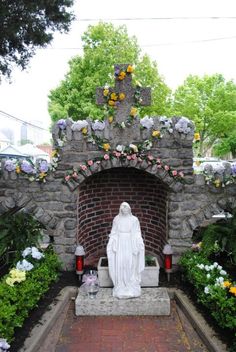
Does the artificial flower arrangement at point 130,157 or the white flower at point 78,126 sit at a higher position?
the white flower at point 78,126

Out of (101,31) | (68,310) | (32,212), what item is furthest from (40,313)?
(101,31)

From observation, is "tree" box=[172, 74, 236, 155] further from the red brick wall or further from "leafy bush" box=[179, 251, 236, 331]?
"leafy bush" box=[179, 251, 236, 331]

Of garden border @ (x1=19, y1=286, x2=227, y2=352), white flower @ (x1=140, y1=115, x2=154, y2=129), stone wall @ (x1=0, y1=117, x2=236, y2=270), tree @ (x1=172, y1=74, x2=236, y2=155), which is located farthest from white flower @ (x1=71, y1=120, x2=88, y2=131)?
tree @ (x1=172, y1=74, x2=236, y2=155)

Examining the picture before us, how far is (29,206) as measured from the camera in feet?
21.5

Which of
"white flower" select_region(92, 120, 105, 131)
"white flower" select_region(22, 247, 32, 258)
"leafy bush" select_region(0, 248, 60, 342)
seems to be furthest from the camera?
"white flower" select_region(92, 120, 105, 131)

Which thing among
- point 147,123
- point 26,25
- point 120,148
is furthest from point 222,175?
point 26,25

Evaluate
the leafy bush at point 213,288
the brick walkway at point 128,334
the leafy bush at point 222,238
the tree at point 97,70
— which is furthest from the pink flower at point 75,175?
the tree at point 97,70

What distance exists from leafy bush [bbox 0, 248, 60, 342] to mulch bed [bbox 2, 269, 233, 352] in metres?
0.12

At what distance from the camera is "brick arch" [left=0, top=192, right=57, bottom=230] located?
21.4 feet

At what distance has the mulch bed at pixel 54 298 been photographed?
4.16 meters

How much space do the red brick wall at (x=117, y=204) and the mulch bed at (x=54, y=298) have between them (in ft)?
3.16

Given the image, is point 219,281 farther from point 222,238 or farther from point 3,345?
point 3,345

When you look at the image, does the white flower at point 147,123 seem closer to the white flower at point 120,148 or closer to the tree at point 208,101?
the white flower at point 120,148

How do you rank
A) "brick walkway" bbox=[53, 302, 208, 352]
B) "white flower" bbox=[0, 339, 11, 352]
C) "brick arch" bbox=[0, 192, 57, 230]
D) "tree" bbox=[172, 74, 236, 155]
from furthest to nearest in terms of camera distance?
"tree" bbox=[172, 74, 236, 155] → "brick arch" bbox=[0, 192, 57, 230] → "brick walkway" bbox=[53, 302, 208, 352] → "white flower" bbox=[0, 339, 11, 352]
